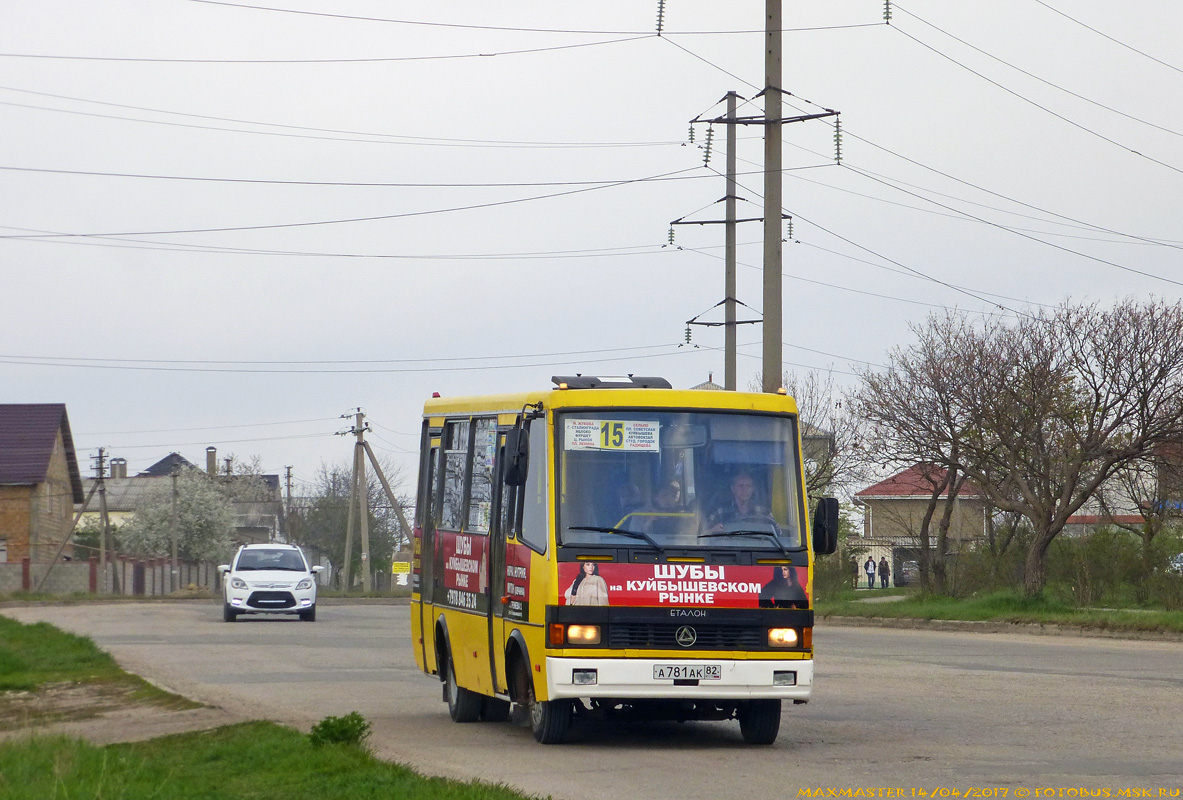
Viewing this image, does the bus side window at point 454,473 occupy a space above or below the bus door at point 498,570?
above

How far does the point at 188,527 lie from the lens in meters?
84.9

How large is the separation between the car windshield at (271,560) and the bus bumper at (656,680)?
24.7 meters

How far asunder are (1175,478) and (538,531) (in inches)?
1110

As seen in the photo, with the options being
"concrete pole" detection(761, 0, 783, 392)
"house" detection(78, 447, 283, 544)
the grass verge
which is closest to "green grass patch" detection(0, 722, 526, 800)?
the grass verge

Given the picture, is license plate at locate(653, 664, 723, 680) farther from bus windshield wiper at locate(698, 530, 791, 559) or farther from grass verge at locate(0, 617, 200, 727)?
grass verge at locate(0, 617, 200, 727)

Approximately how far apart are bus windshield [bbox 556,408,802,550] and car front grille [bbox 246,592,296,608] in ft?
76.0

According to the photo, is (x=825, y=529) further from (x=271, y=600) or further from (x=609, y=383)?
(x=271, y=600)

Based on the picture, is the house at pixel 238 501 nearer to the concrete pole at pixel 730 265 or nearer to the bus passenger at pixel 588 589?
the concrete pole at pixel 730 265

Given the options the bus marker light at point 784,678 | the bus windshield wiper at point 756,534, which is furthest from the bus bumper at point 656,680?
the bus windshield wiper at point 756,534

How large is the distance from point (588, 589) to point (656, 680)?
2.61 feet

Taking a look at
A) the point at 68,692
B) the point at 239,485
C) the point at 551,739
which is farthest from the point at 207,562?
the point at 551,739

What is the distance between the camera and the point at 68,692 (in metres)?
16.0

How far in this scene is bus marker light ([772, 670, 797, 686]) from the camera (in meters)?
11.1

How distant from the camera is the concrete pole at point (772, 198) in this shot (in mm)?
23266
